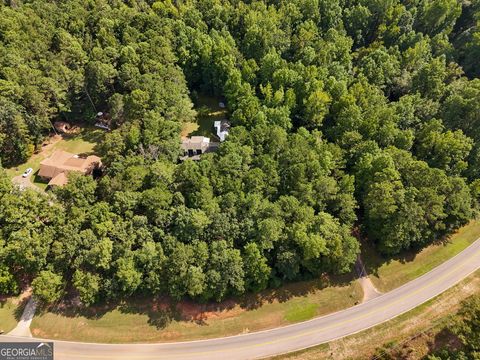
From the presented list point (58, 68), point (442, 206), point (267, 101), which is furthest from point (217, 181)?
point (58, 68)

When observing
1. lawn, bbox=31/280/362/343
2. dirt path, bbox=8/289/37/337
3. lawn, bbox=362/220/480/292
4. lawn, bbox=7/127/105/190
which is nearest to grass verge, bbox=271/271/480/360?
lawn, bbox=31/280/362/343

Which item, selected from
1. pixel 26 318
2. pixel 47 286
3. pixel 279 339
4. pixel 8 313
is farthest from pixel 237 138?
pixel 8 313

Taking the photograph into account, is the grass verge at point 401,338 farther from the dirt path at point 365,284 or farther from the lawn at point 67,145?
the lawn at point 67,145

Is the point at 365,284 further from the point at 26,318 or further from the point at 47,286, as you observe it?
the point at 26,318

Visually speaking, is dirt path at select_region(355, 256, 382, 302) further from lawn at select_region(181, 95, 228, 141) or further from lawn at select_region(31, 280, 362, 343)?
lawn at select_region(181, 95, 228, 141)

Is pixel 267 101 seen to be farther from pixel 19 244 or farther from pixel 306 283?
pixel 19 244

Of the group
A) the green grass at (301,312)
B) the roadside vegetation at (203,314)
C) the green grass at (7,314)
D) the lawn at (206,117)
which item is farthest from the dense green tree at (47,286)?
the lawn at (206,117)
